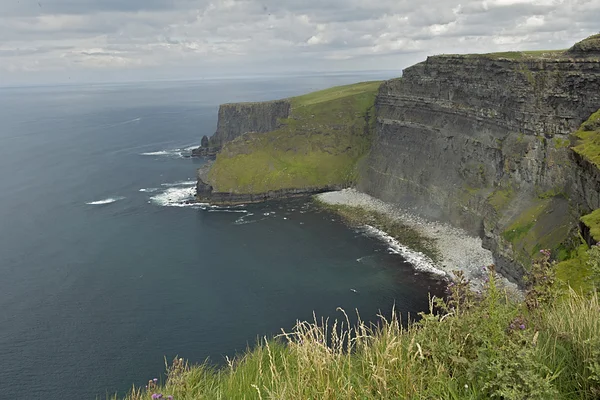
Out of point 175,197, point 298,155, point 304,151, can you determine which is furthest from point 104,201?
point 304,151

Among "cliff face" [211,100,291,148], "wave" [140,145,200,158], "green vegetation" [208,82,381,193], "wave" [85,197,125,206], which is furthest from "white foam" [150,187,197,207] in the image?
"wave" [140,145,200,158]

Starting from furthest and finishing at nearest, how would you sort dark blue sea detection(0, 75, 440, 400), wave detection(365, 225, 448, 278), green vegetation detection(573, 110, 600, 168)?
wave detection(365, 225, 448, 278) < dark blue sea detection(0, 75, 440, 400) < green vegetation detection(573, 110, 600, 168)

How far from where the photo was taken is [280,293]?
59750mm

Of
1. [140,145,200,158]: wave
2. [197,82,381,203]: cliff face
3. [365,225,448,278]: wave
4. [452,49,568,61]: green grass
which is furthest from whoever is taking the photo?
[140,145,200,158]: wave

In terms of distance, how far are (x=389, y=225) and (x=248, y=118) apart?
9009 cm

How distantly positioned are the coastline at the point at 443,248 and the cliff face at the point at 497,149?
226 cm

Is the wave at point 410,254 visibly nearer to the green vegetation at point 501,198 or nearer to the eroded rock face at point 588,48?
the green vegetation at point 501,198

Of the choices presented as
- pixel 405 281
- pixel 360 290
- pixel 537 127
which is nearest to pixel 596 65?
pixel 537 127

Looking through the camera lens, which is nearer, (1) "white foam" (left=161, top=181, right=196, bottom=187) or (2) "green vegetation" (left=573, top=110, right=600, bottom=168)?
(2) "green vegetation" (left=573, top=110, right=600, bottom=168)

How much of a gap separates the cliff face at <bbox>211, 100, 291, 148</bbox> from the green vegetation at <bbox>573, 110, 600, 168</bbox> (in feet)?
338

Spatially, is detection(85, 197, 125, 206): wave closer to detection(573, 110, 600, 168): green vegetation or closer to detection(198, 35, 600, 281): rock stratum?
detection(198, 35, 600, 281): rock stratum

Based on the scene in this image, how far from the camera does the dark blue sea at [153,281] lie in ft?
152

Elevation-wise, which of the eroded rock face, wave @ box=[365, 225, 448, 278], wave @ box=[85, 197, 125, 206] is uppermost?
the eroded rock face

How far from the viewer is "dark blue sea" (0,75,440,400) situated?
4638 centimetres
